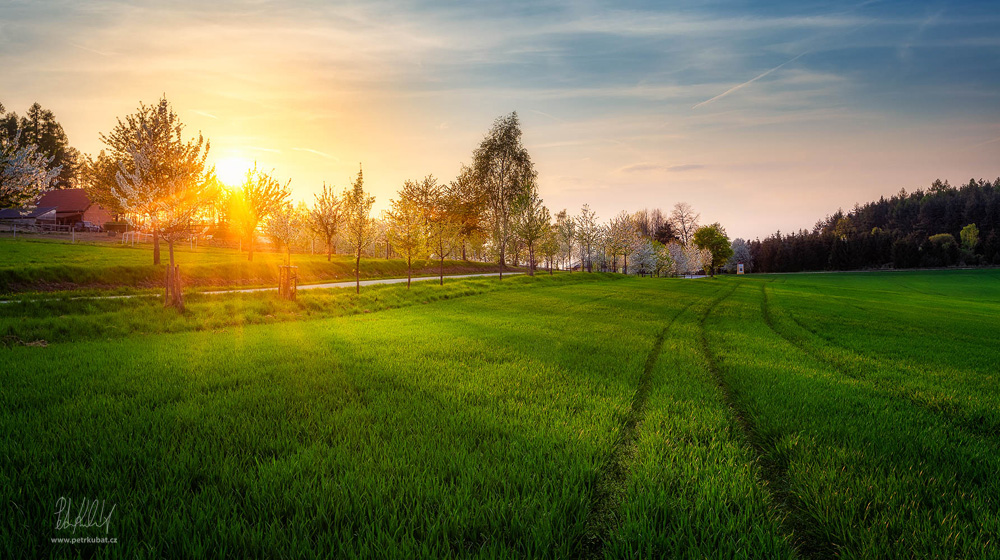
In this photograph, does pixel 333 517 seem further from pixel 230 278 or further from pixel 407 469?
pixel 230 278

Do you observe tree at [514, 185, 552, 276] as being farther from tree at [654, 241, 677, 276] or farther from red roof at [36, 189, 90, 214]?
red roof at [36, 189, 90, 214]

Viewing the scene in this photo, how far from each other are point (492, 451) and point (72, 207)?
89.6m

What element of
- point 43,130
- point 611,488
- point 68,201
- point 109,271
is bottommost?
point 611,488

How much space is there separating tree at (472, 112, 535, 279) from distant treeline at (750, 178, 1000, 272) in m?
101

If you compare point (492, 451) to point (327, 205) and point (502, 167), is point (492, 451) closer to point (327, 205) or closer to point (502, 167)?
point (327, 205)

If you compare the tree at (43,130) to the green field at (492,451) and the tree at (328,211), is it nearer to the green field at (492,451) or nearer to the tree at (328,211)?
the tree at (328,211)

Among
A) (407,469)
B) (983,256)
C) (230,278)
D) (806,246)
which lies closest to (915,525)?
(407,469)

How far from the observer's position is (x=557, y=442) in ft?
15.6

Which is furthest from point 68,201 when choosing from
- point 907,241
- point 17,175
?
point 907,241

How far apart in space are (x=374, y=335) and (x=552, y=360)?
19.0ft

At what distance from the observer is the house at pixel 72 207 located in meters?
62.2
